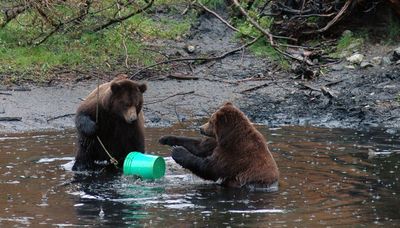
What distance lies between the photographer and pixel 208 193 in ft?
31.3

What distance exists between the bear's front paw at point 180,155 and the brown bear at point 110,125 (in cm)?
57

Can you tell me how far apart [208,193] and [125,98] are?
164 centimetres

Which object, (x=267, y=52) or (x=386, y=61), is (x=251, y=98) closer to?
(x=267, y=52)

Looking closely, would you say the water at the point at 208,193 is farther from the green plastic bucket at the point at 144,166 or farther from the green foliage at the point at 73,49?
the green foliage at the point at 73,49

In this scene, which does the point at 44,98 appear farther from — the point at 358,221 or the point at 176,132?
the point at 358,221

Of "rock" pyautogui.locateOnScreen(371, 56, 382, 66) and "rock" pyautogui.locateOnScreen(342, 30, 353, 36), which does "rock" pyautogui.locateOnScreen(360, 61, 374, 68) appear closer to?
"rock" pyautogui.locateOnScreen(371, 56, 382, 66)

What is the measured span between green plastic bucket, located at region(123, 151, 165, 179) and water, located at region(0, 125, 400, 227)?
0.10 m

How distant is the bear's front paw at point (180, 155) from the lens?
10.3 m

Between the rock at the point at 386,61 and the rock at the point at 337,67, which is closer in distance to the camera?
the rock at the point at 386,61

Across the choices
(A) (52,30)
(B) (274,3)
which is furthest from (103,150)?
(B) (274,3)

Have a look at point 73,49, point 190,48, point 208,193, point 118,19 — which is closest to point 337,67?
point 190,48

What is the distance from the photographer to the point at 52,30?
53.6ft

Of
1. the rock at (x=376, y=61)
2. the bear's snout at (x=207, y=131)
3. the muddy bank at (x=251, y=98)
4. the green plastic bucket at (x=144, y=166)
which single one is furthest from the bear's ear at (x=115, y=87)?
the rock at (x=376, y=61)

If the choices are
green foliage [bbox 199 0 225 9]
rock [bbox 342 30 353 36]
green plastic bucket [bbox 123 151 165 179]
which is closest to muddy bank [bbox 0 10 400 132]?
rock [bbox 342 30 353 36]
